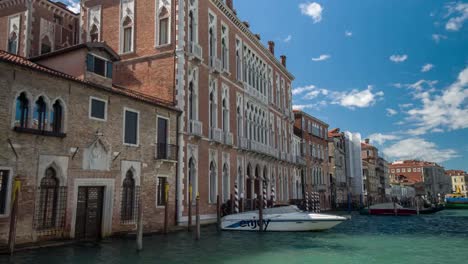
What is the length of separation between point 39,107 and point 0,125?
1.33 m

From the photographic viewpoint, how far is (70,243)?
40.4 ft

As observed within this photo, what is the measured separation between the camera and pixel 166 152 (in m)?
16.7

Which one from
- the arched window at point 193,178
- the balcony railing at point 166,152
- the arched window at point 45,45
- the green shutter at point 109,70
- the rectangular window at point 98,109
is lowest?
the arched window at point 193,178

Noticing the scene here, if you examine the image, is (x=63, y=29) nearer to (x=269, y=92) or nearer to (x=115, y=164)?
(x=115, y=164)

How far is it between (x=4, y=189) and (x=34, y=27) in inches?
473

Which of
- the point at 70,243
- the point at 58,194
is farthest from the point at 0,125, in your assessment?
the point at 70,243

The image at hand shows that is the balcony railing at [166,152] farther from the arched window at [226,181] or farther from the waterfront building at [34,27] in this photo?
the waterfront building at [34,27]

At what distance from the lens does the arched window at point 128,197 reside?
48.2 feet

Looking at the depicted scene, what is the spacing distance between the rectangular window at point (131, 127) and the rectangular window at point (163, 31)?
5454 millimetres

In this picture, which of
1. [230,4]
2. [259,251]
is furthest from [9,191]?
[230,4]

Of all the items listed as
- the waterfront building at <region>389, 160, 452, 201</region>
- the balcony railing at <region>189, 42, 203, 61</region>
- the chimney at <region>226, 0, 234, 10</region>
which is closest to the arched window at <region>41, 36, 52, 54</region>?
the balcony railing at <region>189, 42, 203, 61</region>

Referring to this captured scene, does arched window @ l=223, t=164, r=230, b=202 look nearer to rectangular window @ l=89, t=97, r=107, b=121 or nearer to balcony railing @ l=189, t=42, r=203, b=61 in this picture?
balcony railing @ l=189, t=42, r=203, b=61

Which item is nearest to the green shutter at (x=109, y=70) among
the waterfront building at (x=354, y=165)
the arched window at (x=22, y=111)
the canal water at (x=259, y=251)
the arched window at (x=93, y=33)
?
the arched window at (x=22, y=111)

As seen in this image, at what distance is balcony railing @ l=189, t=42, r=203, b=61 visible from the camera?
19.3 m
